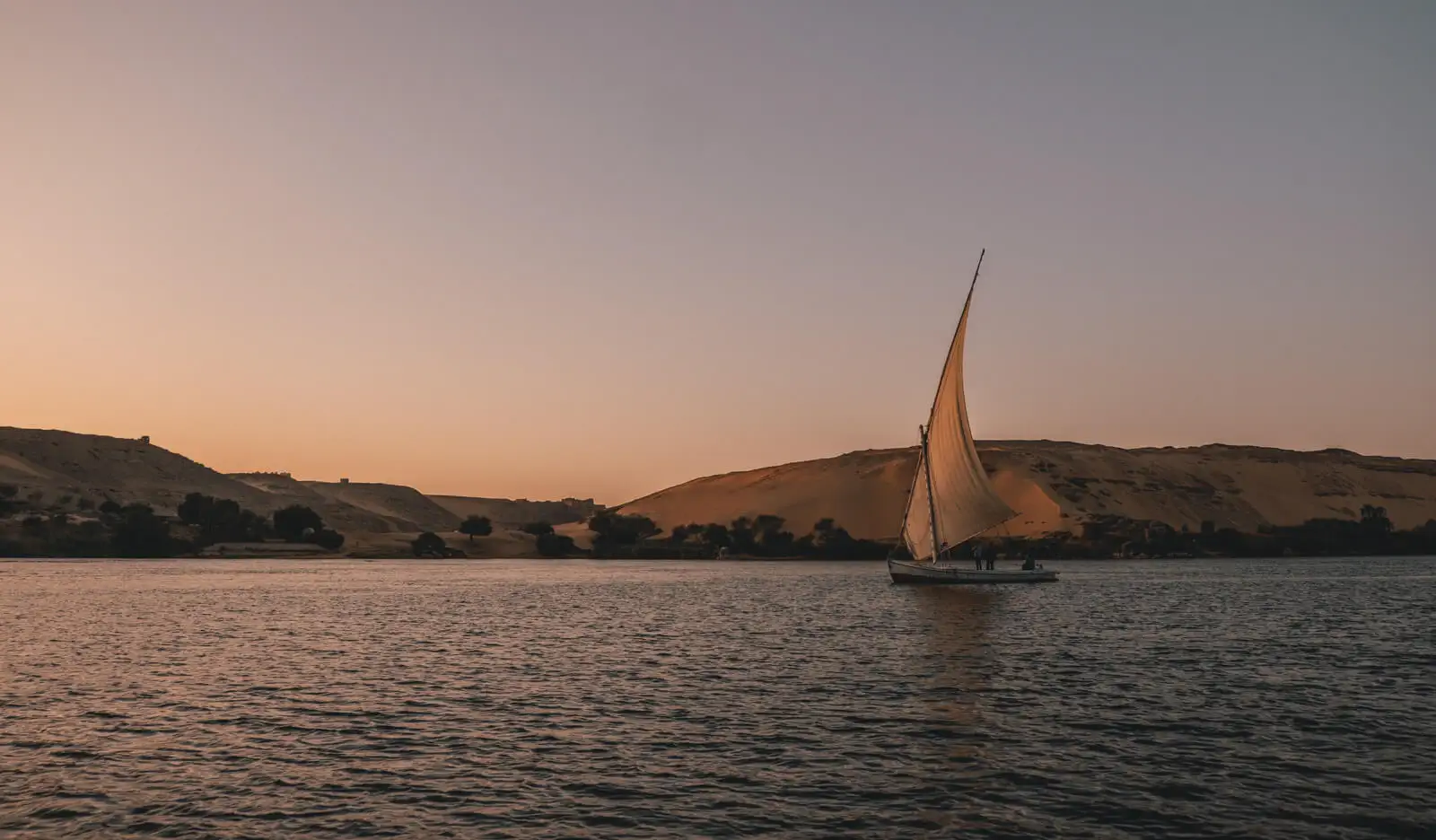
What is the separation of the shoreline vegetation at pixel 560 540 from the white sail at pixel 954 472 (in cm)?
7889

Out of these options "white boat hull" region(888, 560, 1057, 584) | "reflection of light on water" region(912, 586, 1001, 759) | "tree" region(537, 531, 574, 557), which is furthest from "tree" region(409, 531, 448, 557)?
"reflection of light on water" region(912, 586, 1001, 759)

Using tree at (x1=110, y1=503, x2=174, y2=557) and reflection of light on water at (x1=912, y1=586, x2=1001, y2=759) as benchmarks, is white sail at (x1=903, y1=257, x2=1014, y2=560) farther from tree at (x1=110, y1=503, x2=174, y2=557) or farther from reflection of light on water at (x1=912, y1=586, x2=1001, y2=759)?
tree at (x1=110, y1=503, x2=174, y2=557)

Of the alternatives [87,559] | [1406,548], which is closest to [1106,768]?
[87,559]

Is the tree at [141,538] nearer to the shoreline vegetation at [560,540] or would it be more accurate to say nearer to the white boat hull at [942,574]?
the shoreline vegetation at [560,540]

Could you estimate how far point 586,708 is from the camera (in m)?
30.0

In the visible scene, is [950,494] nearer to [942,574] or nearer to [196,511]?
[942,574]

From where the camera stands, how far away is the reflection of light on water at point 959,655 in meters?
27.8

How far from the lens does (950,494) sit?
87.9m

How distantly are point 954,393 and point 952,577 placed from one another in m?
16.5

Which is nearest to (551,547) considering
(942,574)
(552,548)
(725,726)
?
(552,548)

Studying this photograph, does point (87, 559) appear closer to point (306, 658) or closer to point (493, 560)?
point (493, 560)

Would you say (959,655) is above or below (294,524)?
below

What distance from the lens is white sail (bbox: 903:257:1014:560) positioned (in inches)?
3329

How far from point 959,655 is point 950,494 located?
155 feet
